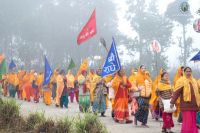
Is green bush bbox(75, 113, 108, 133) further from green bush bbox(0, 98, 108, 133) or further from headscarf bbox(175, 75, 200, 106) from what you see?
headscarf bbox(175, 75, 200, 106)

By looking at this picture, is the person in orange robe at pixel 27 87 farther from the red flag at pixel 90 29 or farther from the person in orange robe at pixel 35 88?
the red flag at pixel 90 29

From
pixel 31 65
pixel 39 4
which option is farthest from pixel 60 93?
pixel 39 4

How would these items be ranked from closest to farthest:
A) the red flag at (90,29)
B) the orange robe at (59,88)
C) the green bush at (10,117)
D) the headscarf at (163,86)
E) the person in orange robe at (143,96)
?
the green bush at (10,117)
the headscarf at (163,86)
the person in orange robe at (143,96)
the red flag at (90,29)
the orange robe at (59,88)

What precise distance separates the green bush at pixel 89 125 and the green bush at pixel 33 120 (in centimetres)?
146

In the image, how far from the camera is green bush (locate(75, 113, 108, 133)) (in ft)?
26.6

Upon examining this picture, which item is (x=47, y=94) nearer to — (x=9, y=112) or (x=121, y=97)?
(x=121, y=97)

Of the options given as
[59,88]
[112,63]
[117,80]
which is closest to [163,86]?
[112,63]

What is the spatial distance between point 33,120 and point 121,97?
13.0 ft

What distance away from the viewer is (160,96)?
37.5 ft

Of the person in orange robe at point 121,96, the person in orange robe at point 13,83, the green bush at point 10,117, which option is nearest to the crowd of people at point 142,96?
the person in orange robe at point 121,96

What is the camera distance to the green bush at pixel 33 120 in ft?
31.1

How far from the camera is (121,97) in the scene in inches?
514

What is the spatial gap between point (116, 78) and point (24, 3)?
146ft

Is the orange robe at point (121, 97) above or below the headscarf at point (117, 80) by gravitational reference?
below
